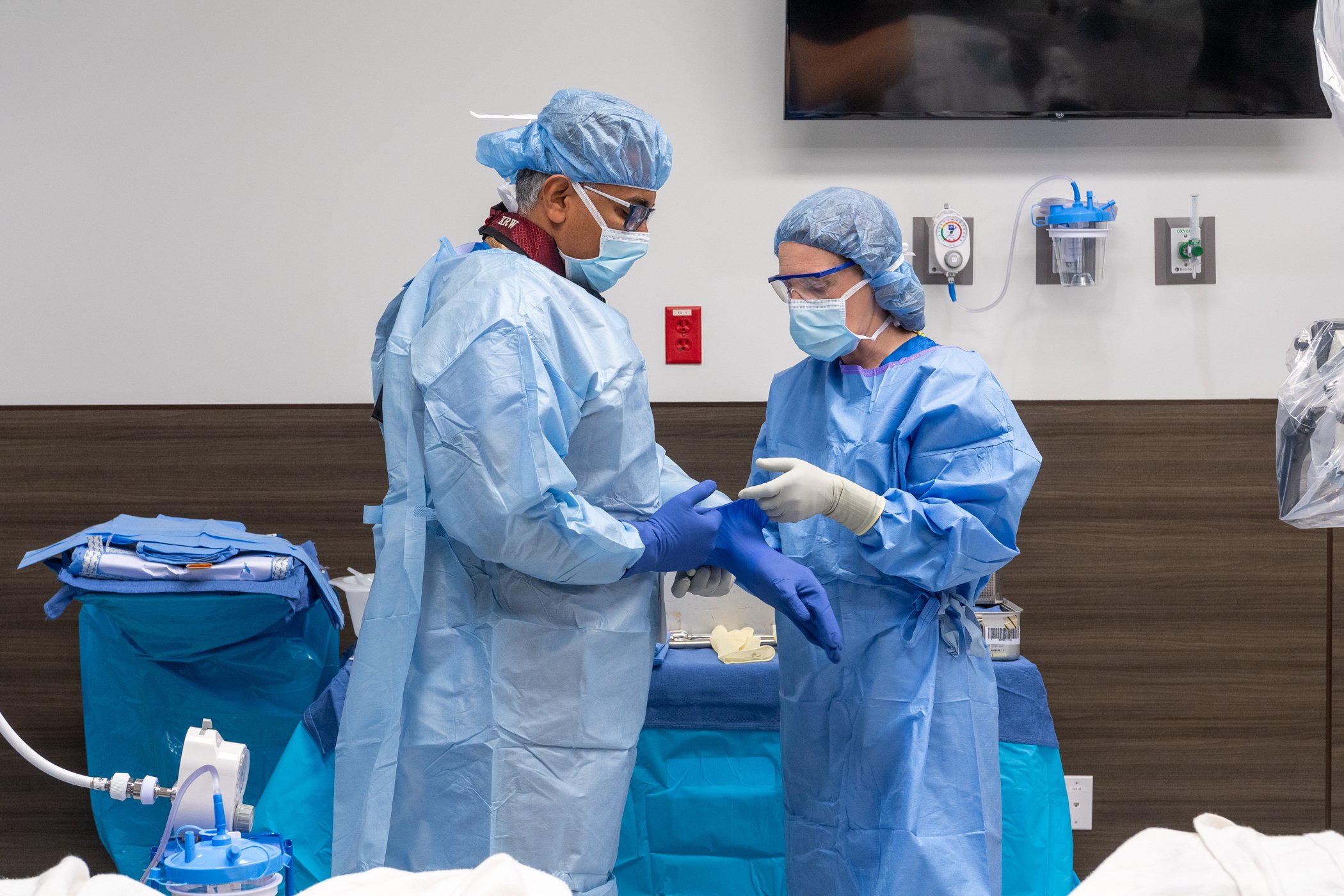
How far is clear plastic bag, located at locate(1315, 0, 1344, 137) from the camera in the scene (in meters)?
1.35

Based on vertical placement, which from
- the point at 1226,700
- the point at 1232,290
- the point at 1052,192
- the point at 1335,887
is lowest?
the point at 1226,700

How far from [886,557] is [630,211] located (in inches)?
25.9

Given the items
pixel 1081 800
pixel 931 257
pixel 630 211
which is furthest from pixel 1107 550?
pixel 630 211

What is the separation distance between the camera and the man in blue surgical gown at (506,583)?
1412mm

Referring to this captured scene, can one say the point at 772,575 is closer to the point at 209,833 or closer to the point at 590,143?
the point at 590,143

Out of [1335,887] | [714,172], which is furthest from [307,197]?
[1335,887]

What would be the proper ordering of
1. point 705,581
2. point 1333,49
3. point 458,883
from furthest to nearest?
point 705,581 → point 1333,49 → point 458,883

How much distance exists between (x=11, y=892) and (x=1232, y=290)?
8.72ft

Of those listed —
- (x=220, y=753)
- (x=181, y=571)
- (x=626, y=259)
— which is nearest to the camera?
(x=220, y=753)

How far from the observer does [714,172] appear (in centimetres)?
260

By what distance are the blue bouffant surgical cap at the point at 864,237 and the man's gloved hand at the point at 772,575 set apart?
450 millimetres

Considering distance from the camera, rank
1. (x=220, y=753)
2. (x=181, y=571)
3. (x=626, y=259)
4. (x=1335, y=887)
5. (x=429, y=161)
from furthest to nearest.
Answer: (x=429, y=161) → (x=181, y=571) → (x=626, y=259) → (x=220, y=753) → (x=1335, y=887)

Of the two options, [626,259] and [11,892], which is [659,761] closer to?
[626,259]

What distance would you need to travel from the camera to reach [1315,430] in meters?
1.40
